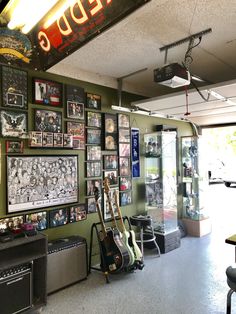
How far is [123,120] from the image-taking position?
4.08 meters

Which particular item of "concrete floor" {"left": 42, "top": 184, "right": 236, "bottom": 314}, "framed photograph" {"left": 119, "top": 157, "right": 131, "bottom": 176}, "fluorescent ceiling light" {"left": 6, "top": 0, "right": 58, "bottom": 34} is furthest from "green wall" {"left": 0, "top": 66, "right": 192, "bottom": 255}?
"fluorescent ceiling light" {"left": 6, "top": 0, "right": 58, "bottom": 34}

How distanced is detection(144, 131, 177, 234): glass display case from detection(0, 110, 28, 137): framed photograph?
2216mm

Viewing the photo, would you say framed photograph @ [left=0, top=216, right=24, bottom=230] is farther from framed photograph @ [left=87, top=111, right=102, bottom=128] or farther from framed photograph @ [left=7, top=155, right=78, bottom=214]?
framed photograph @ [left=87, top=111, right=102, bottom=128]

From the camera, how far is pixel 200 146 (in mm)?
5168

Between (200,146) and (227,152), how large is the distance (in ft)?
3.91

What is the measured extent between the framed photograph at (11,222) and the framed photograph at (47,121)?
1.04 m

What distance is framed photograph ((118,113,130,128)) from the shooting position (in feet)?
13.2

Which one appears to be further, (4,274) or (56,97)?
(56,97)

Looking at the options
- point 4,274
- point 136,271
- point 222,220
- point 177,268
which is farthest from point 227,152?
point 4,274

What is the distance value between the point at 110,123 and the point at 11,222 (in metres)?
1.94

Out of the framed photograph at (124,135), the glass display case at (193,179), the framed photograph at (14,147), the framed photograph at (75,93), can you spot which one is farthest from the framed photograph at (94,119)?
the glass display case at (193,179)

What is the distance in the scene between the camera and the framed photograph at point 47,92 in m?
3.00

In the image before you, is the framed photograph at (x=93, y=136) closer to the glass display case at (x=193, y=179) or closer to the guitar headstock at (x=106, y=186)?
the guitar headstock at (x=106, y=186)

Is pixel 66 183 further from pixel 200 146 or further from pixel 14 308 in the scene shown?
pixel 200 146
